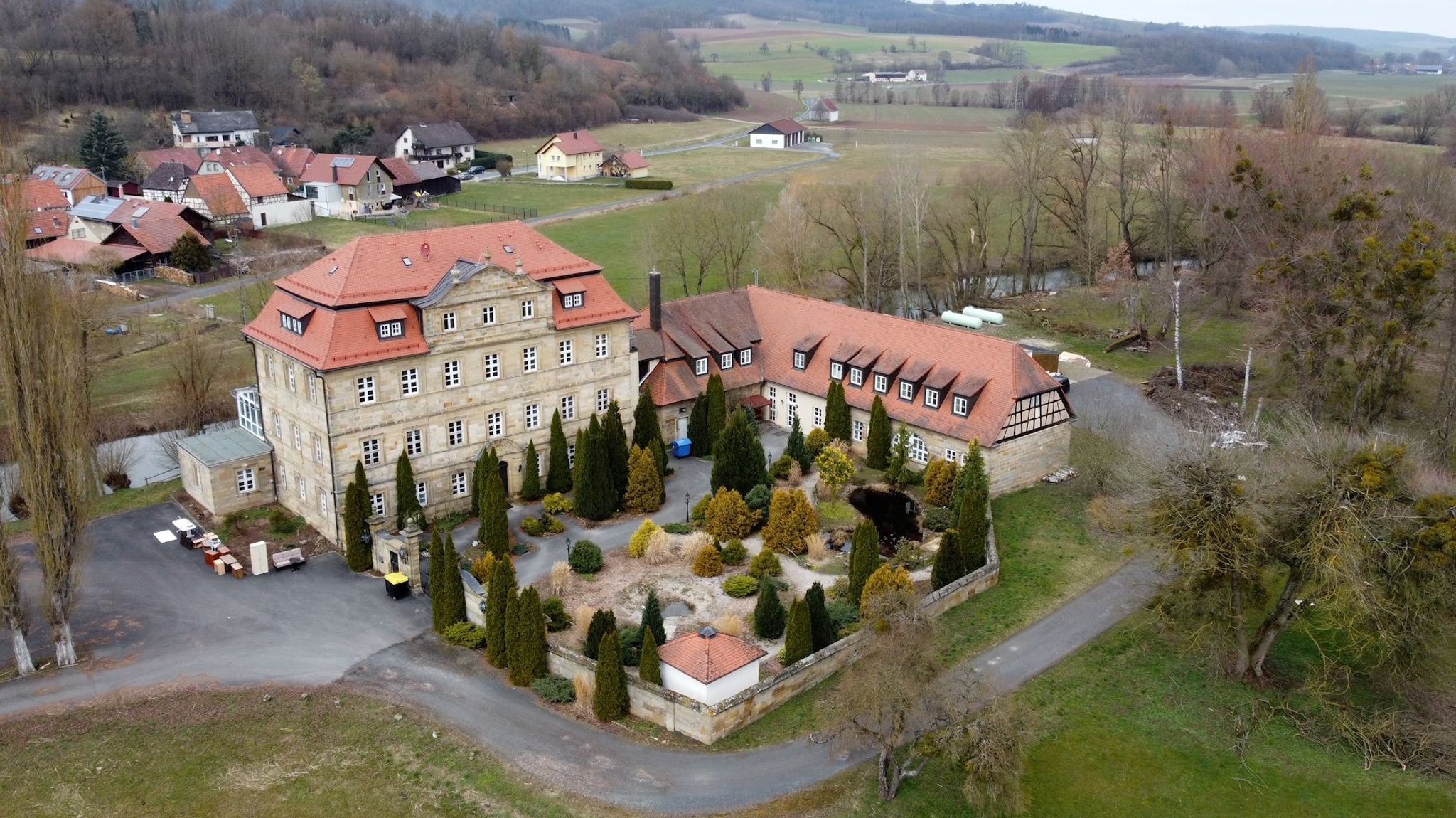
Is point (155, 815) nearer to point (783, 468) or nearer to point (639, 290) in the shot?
point (783, 468)

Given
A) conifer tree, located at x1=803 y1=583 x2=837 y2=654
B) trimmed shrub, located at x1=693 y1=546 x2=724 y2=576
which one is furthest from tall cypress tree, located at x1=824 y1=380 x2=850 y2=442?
conifer tree, located at x1=803 y1=583 x2=837 y2=654

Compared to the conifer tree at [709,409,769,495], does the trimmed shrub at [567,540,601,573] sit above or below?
below

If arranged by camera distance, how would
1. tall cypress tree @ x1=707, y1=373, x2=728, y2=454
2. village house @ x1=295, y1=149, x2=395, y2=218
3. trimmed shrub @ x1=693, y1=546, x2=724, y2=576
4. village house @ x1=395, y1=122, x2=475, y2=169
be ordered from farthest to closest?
village house @ x1=395, y1=122, x2=475, y2=169, village house @ x1=295, y1=149, x2=395, y2=218, tall cypress tree @ x1=707, y1=373, x2=728, y2=454, trimmed shrub @ x1=693, y1=546, x2=724, y2=576

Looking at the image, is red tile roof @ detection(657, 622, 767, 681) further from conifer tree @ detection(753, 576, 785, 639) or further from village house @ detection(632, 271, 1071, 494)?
village house @ detection(632, 271, 1071, 494)

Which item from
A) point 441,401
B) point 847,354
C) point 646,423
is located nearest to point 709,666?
point 441,401

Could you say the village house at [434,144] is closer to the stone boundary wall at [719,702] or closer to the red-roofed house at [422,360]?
the red-roofed house at [422,360]

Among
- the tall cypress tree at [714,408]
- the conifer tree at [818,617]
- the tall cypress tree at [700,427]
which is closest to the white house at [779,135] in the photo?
the tall cypress tree at [714,408]

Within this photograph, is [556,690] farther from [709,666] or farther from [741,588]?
[741,588]
